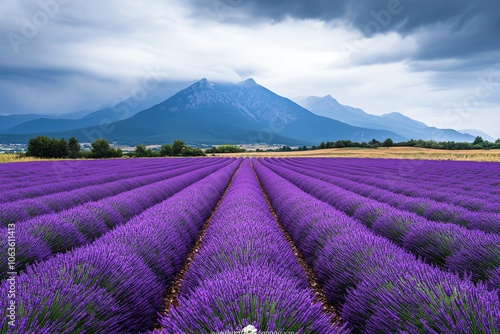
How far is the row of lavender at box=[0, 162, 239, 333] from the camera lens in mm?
1714

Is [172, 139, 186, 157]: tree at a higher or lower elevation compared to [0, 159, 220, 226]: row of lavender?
lower

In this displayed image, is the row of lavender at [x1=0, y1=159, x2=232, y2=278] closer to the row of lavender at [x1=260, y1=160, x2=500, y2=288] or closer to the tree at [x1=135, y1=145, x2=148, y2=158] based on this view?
the row of lavender at [x1=260, y1=160, x2=500, y2=288]

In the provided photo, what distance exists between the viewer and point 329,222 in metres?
4.34

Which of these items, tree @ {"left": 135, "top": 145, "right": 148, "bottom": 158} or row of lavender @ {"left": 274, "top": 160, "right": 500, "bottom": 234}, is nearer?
row of lavender @ {"left": 274, "top": 160, "right": 500, "bottom": 234}

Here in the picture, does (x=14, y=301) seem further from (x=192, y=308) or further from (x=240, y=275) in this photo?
(x=240, y=275)

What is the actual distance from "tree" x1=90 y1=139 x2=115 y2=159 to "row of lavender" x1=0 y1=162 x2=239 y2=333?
5617cm

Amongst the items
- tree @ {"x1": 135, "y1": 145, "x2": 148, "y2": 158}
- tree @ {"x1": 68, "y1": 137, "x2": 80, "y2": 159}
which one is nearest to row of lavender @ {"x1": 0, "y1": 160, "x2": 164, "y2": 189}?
tree @ {"x1": 68, "y1": 137, "x2": 80, "y2": 159}

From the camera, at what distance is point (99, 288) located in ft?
7.12

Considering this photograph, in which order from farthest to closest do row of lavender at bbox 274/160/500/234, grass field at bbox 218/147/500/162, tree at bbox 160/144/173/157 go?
tree at bbox 160/144/173/157 < grass field at bbox 218/147/500/162 < row of lavender at bbox 274/160/500/234

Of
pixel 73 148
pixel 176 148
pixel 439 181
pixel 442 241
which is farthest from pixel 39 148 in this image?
pixel 442 241

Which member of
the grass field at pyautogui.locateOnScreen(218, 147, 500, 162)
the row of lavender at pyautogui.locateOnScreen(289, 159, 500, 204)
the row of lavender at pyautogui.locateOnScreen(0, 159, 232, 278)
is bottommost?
the grass field at pyautogui.locateOnScreen(218, 147, 500, 162)

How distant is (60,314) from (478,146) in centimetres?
8015

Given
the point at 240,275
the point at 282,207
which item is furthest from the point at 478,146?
the point at 240,275

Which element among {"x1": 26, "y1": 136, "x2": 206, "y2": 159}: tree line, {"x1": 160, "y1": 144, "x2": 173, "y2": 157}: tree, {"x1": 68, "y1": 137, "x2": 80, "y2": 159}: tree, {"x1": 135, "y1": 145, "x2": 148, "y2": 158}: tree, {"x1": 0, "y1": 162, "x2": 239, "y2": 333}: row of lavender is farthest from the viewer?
{"x1": 160, "y1": 144, "x2": 173, "y2": 157}: tree
